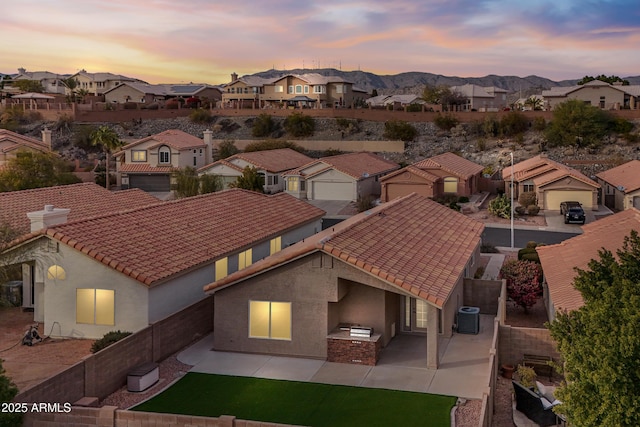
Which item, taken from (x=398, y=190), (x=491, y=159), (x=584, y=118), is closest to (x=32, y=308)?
(x=398, y=190)

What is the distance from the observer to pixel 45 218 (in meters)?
28.2

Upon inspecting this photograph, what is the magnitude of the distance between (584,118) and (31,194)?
70.8m

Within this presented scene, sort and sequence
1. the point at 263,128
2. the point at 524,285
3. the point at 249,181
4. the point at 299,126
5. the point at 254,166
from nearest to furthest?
the point at 524,285, the point at 249,181, the point at 254,166, the point at 299,126, the point at 263,128

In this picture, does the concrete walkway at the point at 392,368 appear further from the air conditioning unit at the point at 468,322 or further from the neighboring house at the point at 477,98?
the neighboring house at the point at 477,98

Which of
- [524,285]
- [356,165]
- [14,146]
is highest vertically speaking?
[14,146]

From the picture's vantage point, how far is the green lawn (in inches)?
754

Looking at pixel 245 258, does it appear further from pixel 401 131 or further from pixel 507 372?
pixel 401 131

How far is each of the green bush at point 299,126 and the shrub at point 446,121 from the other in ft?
61.7

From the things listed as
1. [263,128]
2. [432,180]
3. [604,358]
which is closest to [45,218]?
[604,358]

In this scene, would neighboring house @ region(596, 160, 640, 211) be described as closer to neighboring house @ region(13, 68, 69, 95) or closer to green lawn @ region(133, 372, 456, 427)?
green lawn @ region(133, 372, 456, 427)

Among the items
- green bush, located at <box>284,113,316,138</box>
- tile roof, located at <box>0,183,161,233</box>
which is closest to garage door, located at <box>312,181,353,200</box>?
tile roof, located at <box>0,183,161,233</box>

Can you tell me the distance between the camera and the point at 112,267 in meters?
24.7

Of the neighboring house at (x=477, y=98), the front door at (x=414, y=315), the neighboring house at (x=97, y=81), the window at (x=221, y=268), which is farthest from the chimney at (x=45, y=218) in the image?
the neighboring house at (x=97, y=81)

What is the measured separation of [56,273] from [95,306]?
188cm
